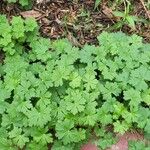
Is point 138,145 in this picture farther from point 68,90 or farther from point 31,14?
point 31,14

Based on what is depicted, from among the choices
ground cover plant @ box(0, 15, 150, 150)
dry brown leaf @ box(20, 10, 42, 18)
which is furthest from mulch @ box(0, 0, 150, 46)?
ground cover plant @ box(0, 15, 150, 150)

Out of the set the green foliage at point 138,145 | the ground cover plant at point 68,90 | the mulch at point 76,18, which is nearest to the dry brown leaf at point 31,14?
the mulch at point 76,18

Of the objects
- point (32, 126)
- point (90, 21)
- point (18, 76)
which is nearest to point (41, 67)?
point (18, 76)

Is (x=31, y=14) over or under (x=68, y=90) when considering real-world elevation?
over

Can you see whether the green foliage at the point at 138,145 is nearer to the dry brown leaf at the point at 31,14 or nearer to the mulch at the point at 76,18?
the mulch at the point at 76,18

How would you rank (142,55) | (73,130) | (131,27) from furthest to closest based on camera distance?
(131,27), (142,55), (73,130)

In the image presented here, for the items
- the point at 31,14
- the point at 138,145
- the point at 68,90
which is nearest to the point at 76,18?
the point at 31,14

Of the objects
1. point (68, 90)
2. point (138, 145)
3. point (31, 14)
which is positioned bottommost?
point (138, 145)

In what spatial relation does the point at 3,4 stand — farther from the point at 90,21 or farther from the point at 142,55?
the point at 142,55

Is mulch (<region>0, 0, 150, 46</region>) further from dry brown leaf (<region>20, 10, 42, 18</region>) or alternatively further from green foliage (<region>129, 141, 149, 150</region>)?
green foliage (<region>129, 141, 149, 150</region>)
